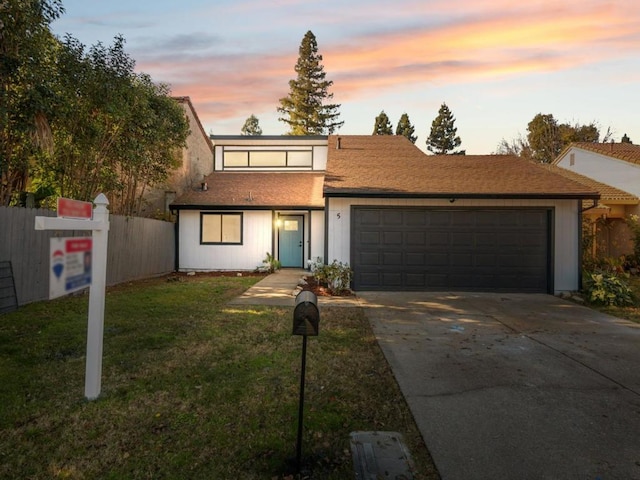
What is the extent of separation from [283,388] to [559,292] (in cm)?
948

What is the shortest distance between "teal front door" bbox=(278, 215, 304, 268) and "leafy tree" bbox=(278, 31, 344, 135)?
25.0 meters

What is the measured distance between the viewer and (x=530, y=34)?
30.0 feet

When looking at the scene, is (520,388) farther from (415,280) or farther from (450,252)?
(450,252)

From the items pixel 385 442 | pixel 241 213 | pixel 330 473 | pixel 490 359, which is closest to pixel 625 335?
pixel 490 359

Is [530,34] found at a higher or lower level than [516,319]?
higher

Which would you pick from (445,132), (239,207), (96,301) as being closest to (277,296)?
(96,301)

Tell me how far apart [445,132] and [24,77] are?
45993 mm

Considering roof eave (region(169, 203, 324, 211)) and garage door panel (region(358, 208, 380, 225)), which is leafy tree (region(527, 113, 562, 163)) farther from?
garage door panel (region(358, 208, 380, 225))

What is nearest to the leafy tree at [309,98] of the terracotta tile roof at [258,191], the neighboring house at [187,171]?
the neighboring house at [187,171]

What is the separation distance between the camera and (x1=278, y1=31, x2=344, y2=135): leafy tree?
38.8 metres

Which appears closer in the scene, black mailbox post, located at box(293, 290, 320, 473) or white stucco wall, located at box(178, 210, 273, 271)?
black mailbox post, located at box(293, 290, 320, 473)

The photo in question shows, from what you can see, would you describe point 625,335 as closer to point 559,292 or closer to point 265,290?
point 559,292

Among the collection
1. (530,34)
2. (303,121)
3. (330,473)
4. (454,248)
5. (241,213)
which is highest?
(303,121)

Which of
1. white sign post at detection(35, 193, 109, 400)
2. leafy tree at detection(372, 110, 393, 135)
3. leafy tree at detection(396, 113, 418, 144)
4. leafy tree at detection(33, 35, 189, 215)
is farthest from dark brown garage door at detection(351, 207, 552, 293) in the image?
leafy tree at detection(396, 113, 418, 144)
